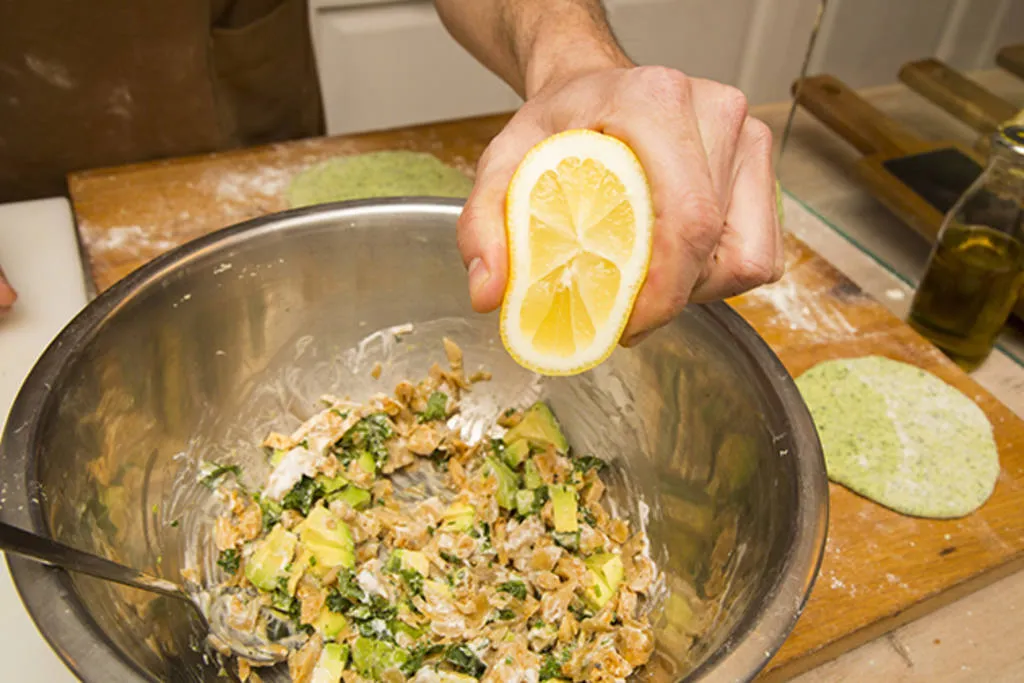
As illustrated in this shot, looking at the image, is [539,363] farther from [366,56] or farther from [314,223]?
[366,56]

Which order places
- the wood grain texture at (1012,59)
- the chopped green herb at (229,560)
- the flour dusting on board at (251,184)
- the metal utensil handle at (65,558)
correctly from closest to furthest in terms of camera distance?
the metal utensil handle at (65,558), the chopped green herb at (229,560), the flour dusting on board at (251,184), the wood grain texture at (1012,59)

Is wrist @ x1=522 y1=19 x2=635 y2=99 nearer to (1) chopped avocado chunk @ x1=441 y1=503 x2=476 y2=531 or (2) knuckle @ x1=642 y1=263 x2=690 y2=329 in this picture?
(2) knuckle @ x1=642 y1=263 x2=690 y2=329

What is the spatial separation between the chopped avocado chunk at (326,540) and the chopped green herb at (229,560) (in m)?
0.07

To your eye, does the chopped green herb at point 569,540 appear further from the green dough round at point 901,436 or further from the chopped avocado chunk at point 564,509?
the green dough round at point 901,436

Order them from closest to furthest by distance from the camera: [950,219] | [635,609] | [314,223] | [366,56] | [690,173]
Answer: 1. [690,173]
2. [635,609]
3. [314,223]
4. [950,219]
5. [366,56]

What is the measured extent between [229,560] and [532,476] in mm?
360

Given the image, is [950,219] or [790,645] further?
[950,219]

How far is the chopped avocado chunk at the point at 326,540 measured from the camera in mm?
846

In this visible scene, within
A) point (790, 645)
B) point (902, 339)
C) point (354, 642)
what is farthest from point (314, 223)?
point (902, 339)

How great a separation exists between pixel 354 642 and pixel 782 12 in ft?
7.75

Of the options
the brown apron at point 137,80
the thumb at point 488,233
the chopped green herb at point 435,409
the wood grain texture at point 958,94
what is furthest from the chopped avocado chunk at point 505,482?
the wood grain texture at point 958,94

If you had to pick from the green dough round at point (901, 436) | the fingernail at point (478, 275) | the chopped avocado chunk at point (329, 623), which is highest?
the fingernail at point (478, 275)

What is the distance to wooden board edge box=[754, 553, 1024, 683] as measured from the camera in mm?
798

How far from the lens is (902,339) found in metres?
1.16
